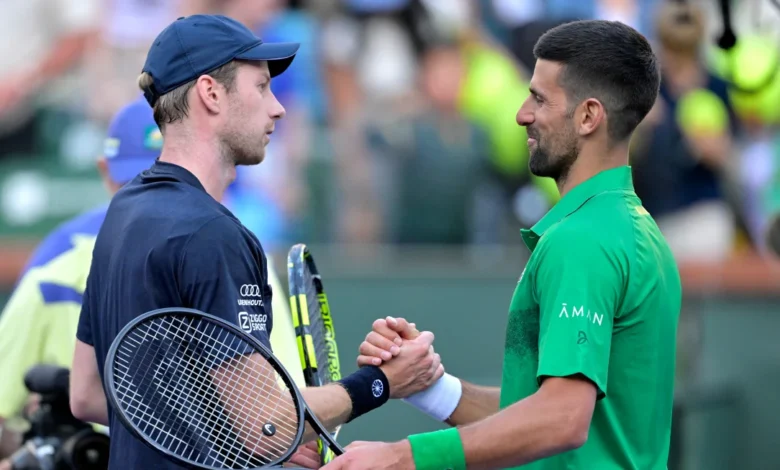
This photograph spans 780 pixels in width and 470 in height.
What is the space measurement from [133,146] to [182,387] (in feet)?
5.91

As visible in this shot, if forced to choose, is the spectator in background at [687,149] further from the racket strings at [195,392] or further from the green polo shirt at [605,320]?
the racket strings at [195,392]

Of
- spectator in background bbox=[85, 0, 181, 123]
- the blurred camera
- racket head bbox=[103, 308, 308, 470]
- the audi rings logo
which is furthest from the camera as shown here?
spectator in background bbox=[85, 0, 181, 123]

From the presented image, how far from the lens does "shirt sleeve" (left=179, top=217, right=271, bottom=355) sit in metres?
3.00

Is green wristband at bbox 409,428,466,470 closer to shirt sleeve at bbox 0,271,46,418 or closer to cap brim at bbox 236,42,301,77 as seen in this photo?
cap brim at bbox 236,42,301,77

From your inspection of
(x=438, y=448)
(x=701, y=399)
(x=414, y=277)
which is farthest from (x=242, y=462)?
Result: (x=701, y=399)

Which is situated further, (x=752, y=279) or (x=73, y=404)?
(x=752, y=279)

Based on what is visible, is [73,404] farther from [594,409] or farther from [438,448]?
[594,409]

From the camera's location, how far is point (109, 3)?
29.0ft

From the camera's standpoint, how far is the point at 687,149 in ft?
29.0

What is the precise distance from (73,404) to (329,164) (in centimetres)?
486

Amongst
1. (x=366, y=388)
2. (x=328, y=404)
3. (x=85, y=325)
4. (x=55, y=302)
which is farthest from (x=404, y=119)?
(x=328, y=404)

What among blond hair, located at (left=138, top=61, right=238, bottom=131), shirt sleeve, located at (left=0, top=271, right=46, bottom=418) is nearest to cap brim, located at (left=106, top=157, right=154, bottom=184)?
shirt sleeve, located at (left=0, top=271, right=46, bottom=418)

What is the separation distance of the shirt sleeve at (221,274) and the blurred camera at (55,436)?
139cm

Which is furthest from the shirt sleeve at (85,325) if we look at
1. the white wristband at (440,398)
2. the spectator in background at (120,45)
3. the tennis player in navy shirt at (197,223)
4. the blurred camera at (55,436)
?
the spectator in background at (120,45)
